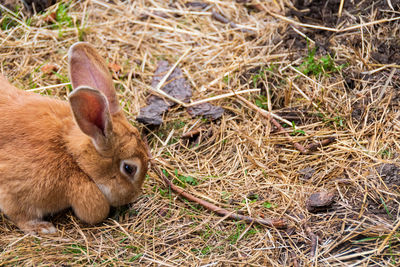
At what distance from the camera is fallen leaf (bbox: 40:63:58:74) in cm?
471

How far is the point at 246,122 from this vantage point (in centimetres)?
434

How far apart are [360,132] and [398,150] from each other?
35 cm

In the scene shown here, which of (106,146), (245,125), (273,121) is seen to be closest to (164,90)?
(245,125)

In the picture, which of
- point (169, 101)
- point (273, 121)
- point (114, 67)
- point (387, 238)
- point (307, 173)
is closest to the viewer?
point (387, 238)

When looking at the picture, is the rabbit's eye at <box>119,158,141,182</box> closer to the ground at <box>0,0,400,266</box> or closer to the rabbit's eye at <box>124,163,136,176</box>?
the rabbit's eye at <box>124,163,136,176</box>

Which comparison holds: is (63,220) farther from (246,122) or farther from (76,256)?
(246,122)

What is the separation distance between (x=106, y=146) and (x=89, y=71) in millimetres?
621

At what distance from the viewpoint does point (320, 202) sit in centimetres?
348

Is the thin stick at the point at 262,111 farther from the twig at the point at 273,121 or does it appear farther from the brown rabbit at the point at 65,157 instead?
the brown rabbit at the point at 65,157

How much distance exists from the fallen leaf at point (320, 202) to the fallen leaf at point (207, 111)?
1250mm

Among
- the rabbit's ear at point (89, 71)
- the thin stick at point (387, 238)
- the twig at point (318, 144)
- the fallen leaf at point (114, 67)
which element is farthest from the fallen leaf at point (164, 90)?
the thin stick at point (387, 238)

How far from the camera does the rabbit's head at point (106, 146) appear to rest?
3285 millimetres

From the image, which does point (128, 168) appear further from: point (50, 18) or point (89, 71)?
point (50, 18)

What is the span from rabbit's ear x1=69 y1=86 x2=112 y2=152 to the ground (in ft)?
2.33
